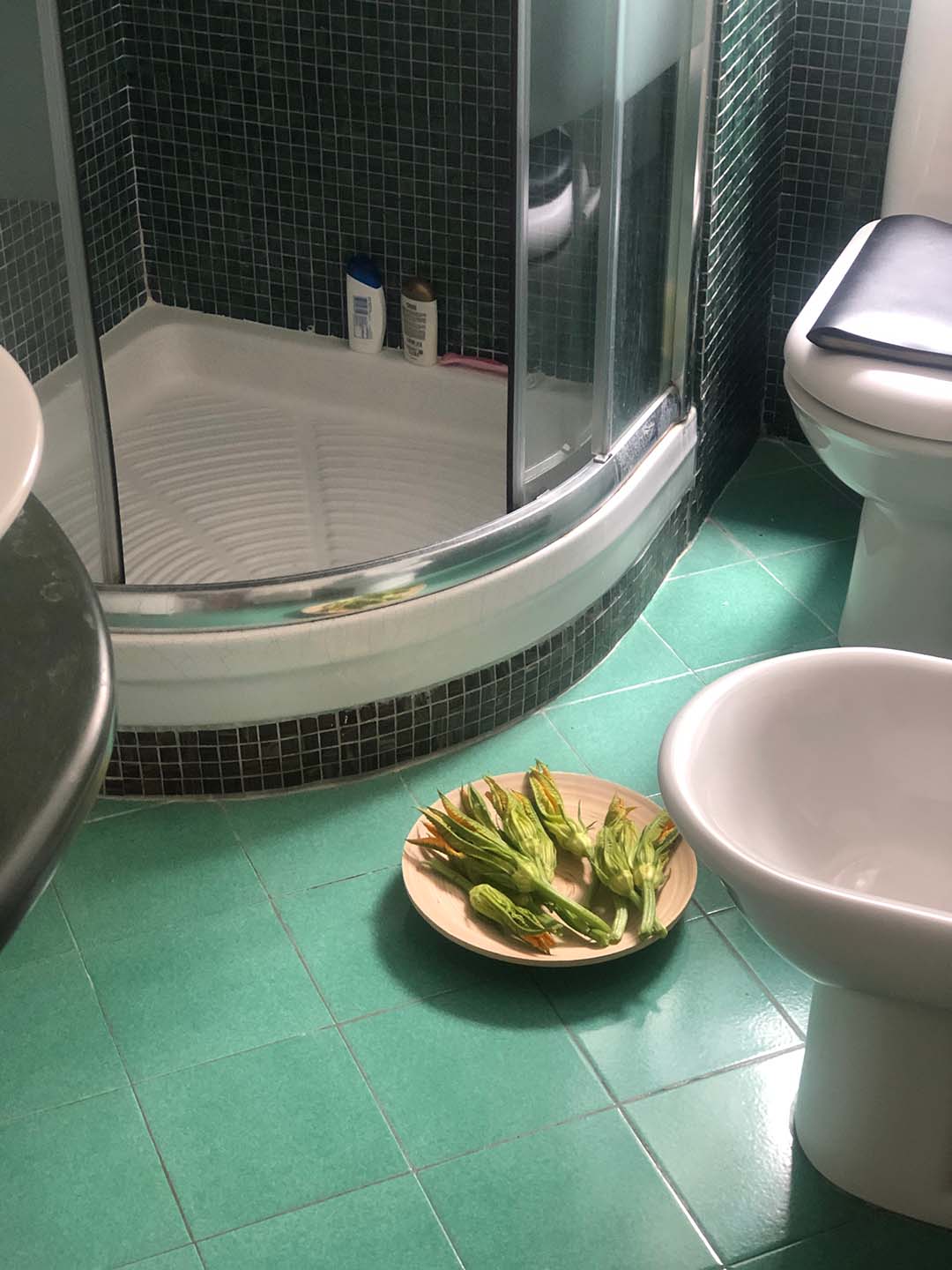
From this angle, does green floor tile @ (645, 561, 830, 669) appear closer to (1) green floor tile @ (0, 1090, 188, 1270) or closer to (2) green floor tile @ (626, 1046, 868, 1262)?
(2) green floor tile @ (626, 1046, 868, 1262)

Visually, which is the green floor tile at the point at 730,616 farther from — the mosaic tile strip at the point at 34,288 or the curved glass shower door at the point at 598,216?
the mosaic tile strip at the point at 34,288

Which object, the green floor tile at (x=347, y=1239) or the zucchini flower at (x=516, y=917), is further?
the zucchini flower at (x=516, y=917)

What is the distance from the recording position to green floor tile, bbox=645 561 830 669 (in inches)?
94.3

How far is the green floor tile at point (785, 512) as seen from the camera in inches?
105

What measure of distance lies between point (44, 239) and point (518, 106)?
1.88 feet

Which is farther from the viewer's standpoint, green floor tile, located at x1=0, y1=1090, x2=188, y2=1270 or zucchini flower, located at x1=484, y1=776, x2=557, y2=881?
zucchini flower, located at x1=484, y1=776, x2=557, y2=881

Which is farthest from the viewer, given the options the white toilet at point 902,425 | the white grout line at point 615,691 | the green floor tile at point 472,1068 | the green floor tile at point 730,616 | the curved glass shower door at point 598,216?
the green floor tile at point 730,616

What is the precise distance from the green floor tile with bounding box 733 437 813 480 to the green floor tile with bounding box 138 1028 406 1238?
1.52 meters

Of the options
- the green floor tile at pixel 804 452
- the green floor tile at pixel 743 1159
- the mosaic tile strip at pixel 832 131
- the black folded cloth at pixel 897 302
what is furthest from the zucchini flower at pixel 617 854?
the mosaic tile strip at pixel 832 131

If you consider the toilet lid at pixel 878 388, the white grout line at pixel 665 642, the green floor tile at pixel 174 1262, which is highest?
the toilet lid at pixel 878 388

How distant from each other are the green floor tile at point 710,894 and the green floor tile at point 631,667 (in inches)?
15.6

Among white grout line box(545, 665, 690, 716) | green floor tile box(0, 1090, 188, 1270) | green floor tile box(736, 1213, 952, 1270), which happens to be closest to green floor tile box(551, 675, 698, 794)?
white grout line box(545, 665, 690, 716)

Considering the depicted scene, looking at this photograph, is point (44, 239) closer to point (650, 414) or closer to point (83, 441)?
point (83, 441)

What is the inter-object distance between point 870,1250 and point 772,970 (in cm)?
39
